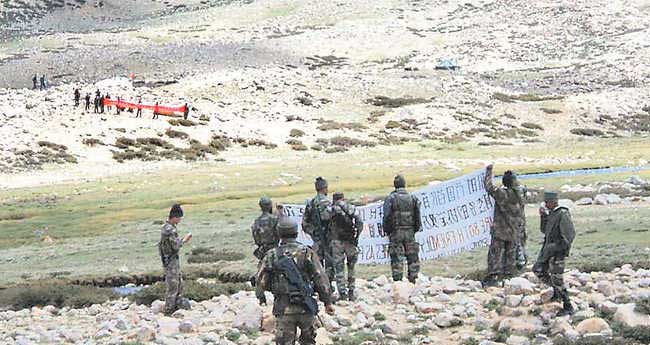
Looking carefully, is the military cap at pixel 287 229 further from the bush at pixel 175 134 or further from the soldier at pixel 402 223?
the bush at pixel 175 134

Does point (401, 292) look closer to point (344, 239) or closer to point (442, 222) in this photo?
point (344, 239)

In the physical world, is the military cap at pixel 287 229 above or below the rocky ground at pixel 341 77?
below

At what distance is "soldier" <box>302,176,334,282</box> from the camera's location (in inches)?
715

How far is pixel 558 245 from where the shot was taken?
15.3 metres

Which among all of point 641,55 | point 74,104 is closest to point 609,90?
point 641,55

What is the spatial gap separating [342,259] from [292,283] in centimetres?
616

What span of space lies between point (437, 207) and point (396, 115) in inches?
2883

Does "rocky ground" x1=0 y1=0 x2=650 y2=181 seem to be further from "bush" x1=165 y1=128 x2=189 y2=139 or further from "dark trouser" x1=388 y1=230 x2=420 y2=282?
"dark trouser" x1=388 y1=230 x2=420 y2=282

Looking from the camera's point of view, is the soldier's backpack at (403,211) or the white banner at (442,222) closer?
the soldier's backpack at (403,211)

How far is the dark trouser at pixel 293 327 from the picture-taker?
41.0ft

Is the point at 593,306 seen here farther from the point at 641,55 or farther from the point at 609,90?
the point at 641,55

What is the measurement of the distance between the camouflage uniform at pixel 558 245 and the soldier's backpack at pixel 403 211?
4.03 meters

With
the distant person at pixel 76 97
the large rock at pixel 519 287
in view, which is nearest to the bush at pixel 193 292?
the large rock at pixel 519 287

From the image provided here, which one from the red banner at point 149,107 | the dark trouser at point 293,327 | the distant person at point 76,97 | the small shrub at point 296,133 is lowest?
the dark trouser at point 293,327
